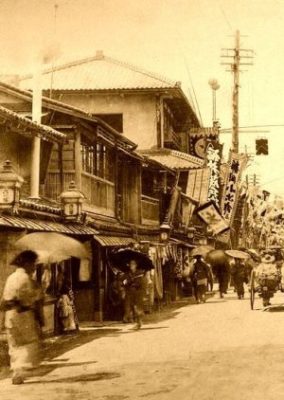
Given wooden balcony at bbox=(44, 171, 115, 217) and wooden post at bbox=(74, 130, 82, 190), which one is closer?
wooden post at bbox=(74, 130, 82, 190)

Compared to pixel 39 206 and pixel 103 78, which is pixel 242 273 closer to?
pixel 103 78

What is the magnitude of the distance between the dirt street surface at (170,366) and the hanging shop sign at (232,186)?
18362 millimetres

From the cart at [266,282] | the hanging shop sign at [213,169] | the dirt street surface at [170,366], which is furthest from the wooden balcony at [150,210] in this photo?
the dirt street surface at [170,366]

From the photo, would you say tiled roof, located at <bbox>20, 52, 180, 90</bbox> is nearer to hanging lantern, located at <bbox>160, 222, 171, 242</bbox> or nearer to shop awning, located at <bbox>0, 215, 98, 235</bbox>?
hanging lantern, located at <bbox>160, 222, 171, 242</bbox>

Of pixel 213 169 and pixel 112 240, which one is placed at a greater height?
pixel 213 169

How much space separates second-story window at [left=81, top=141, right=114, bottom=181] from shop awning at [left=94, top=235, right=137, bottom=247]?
2.27 m

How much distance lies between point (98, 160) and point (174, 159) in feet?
38.0

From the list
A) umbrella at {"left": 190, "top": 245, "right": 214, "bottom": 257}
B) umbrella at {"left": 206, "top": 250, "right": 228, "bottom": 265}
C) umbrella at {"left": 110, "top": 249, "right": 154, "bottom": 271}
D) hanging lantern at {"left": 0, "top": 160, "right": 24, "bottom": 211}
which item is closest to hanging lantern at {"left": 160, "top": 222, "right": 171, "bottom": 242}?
umbrella at {"left": 190, "top": 245, "right": 214, "bottom": 257}

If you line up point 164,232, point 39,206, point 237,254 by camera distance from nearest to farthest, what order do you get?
point 39,206, point 164,232, point 237,254

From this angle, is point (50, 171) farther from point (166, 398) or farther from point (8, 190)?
point (166, 398)

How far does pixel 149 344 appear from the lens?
15.4 m

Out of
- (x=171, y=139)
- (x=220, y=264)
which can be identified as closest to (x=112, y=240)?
(x=220, y=264)

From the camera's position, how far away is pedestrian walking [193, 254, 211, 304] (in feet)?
98.5

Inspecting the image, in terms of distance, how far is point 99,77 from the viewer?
119 feet
